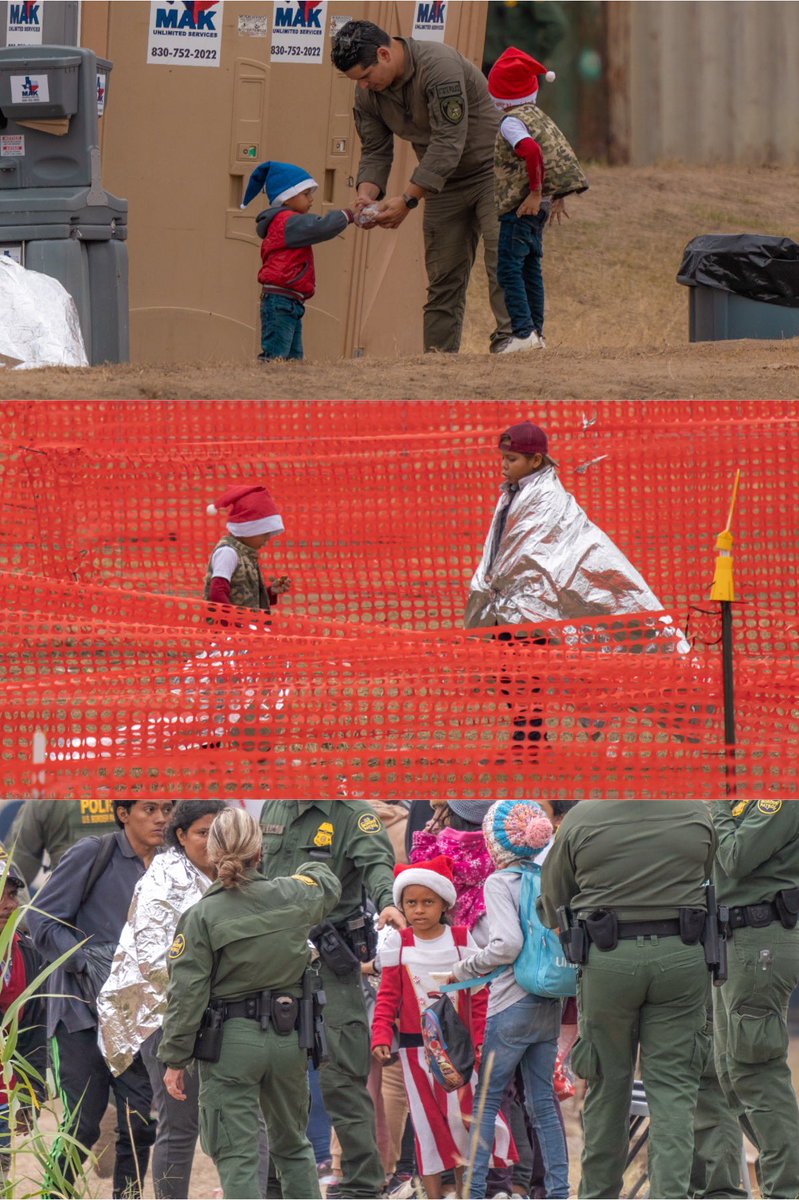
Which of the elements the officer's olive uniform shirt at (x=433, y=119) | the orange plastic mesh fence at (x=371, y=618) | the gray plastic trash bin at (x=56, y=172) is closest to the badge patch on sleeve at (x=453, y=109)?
the officer's olive uniform shirt at (x=433, y=119)

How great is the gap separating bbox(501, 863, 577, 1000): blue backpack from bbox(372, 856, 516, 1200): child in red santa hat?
0.78 feet

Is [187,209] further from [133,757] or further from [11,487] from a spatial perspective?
[133,757]

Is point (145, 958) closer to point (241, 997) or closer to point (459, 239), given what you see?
point (241, 997)

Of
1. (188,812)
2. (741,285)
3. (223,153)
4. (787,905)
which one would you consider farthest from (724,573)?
(223,153)

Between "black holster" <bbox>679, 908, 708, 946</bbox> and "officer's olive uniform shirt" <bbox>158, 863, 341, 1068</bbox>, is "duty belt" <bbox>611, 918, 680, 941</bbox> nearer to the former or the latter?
"black holster" <bbox>679, 908, 708, 946</bbox>

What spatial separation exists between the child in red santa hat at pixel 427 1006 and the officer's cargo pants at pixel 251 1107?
82 centimetres

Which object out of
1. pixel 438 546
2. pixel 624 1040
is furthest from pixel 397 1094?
pixel 438 546

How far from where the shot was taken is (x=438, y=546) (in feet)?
31.4

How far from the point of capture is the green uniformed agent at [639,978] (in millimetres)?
5418

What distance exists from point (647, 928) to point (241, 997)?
1170 mm

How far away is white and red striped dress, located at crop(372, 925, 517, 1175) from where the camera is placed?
20.9 ft

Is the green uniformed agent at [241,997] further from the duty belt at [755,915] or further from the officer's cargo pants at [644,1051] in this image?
the duty belt at [755,915]

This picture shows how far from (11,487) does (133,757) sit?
362cm

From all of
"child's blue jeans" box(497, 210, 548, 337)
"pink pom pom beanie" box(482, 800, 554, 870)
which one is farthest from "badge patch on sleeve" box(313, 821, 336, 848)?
"child's blue jeans" box(497, 210, 548, 337)
